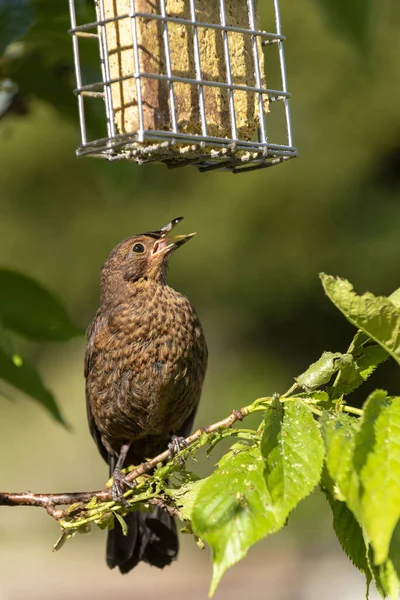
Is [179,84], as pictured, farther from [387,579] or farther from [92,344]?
[387,579]

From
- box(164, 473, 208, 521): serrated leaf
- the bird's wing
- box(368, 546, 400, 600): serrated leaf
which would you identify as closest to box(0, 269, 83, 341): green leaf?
box(164, 473, 208, 521): serrated leaf

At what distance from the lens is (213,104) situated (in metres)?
3.18

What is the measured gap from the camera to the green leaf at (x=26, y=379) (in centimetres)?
252

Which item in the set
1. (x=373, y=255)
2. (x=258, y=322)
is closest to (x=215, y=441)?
(x=373, y=255)

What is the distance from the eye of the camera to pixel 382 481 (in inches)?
61.9

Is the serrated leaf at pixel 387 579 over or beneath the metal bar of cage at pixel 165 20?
beneath

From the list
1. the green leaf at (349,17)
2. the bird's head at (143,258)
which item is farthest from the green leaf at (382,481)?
the bird's head at (143,258)

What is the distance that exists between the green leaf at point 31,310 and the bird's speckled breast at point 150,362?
4.41ft

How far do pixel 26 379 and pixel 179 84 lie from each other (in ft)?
3.80

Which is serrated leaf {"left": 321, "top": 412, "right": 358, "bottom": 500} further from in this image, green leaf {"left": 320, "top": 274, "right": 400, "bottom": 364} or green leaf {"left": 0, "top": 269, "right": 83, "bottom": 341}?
green leaf {"left": 0, "top": 269, "right": 83, "bottom": 341}

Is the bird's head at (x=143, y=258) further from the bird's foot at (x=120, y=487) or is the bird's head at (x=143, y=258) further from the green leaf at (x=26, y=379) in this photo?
the green leaf at (x=26, y=379)

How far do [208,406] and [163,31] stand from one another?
10.6 metres

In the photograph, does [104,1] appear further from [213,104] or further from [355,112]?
[355,112]

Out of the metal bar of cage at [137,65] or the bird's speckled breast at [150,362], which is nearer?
the metal bar of cage at [137,65]
